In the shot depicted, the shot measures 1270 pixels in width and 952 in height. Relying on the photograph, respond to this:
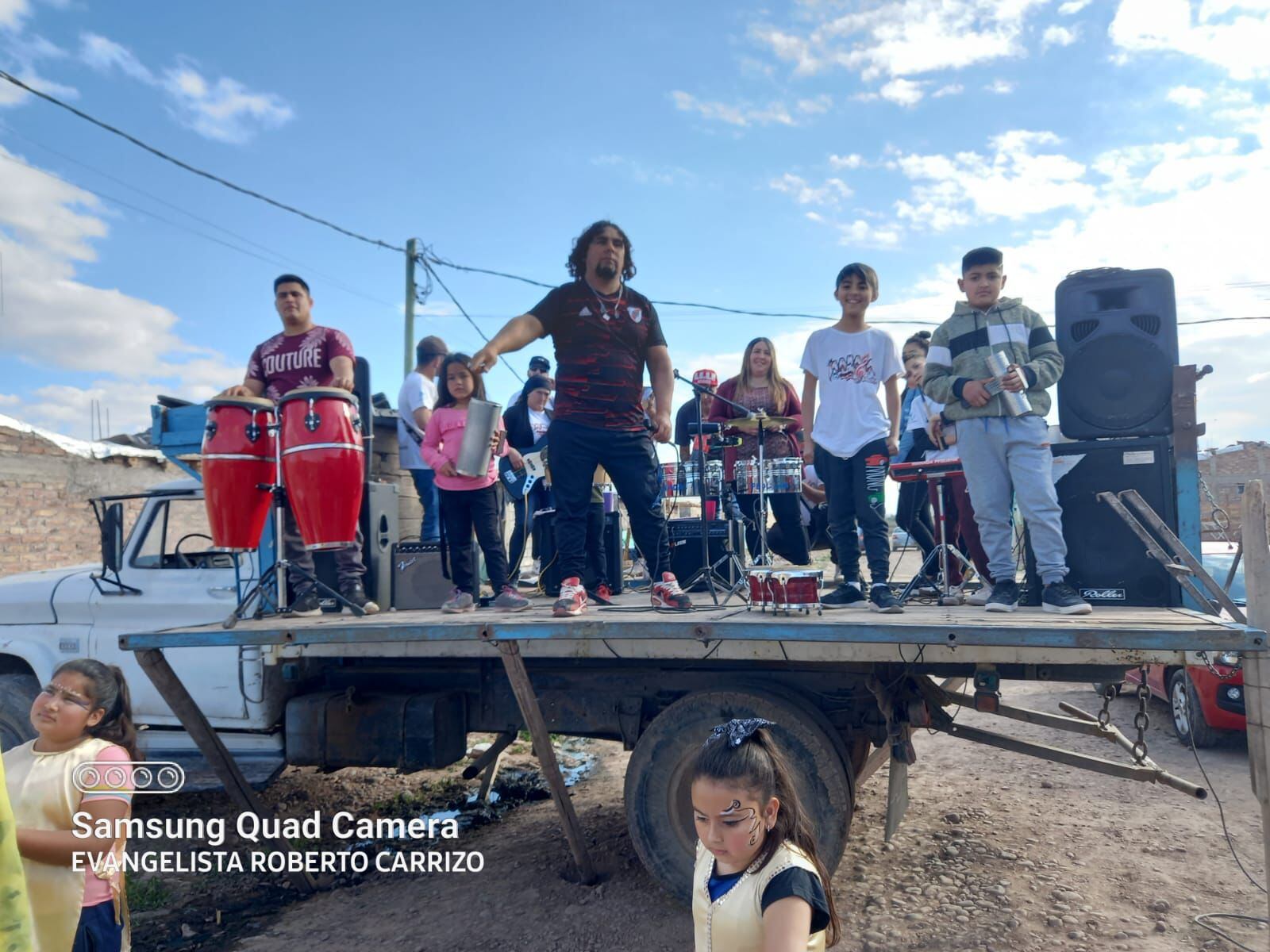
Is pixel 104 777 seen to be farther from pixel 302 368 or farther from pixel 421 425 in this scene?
pixel 421 425

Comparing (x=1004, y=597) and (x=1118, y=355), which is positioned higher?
(x=1118, y=355)

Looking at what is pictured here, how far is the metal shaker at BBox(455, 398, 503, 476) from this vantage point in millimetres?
4062

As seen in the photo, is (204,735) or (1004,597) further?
(204,735)

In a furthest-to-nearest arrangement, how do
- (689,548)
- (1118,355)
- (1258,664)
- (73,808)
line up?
(689,548) → (1118,355) → (1258,664) → (73,808)

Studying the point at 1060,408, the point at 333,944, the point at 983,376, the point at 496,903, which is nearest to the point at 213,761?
the point at 333,944

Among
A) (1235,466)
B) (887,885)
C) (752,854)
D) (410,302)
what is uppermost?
(410,302)

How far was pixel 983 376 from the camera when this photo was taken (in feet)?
12.3

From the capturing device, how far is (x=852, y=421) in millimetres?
4023

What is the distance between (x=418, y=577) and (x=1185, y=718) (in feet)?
18.3

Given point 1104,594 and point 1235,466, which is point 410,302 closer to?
point 1104,594

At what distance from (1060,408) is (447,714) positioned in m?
3.43

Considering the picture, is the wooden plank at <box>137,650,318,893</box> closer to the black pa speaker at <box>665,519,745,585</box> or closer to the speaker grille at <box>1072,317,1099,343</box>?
the black pa speaker at <box>665,519,745,585</box>

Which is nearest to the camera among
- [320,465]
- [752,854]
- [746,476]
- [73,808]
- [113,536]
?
[752,854]

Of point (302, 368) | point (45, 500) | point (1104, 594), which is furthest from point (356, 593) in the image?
point (45, 500)
